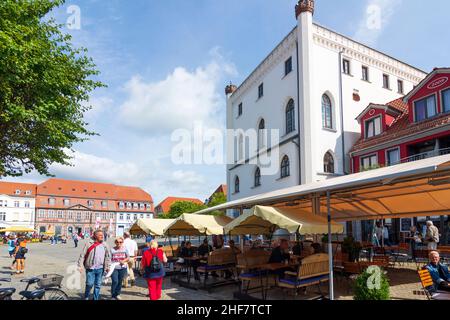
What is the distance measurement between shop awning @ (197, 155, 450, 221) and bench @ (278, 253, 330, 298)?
1.50 meters

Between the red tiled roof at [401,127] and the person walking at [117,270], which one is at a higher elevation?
the red tiled roof at [401,127]

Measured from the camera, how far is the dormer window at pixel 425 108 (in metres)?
21.8

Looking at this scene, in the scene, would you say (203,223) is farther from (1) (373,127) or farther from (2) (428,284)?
(1) (373,127)

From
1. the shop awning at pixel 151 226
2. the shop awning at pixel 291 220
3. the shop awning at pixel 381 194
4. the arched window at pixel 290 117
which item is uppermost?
the arched window at pixel 290 117

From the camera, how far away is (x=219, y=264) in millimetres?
12180

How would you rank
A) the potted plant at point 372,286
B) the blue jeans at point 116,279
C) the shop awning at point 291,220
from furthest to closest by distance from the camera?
the blue jeans at point 116,279 < the shop awning at point 291,220 < the potted plant at point 372,286

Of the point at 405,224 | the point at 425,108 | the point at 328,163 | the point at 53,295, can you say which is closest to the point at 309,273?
the point at 53,295

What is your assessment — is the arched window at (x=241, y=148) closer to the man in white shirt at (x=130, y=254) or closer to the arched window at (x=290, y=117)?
the arched window at (x=290, y=117)

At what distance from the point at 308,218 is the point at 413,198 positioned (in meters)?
4.39

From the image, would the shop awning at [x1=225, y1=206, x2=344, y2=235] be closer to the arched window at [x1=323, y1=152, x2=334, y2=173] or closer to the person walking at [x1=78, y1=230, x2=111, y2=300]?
the person walking at [x1=78, y1=230, x2=111, y2=300]

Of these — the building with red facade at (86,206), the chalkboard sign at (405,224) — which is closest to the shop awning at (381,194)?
the chalkboard sign at (405,224)

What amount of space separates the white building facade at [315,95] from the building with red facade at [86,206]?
61435 mm
